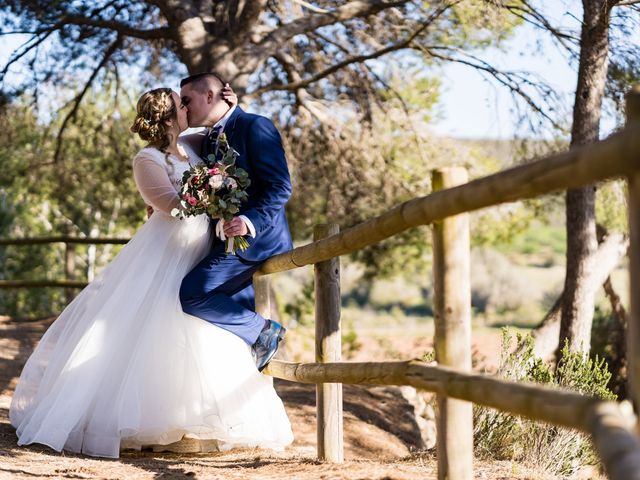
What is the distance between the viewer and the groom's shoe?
483 centimetres

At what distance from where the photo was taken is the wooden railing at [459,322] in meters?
1.87

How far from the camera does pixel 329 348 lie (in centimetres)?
436

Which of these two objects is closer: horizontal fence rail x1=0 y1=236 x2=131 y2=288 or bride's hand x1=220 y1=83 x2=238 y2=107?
bride's hand x1=220 y1=83 x2=238 y2=107

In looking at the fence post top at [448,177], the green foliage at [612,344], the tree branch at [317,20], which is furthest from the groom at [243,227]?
the green foliage at [612,344]

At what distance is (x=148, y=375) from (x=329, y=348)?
95 centimetres

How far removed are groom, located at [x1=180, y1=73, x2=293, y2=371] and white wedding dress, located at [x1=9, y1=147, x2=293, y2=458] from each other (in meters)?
0.10

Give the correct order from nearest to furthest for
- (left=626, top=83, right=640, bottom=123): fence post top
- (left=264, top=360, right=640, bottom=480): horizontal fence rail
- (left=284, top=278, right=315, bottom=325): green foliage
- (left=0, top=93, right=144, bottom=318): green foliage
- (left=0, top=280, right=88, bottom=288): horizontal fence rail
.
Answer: (left=264, top=360, right=640, bottom=480): horizontal fence rail, (left=626, top=83, right=640, bottom=123): fence post top, (left=0, top=280, right=88, bottom=288): horizontal fence rail, (left=0, top=93, right=144, bottom=318): green foliage, (left=284, top=278, right=315, bottom=325): green foliage

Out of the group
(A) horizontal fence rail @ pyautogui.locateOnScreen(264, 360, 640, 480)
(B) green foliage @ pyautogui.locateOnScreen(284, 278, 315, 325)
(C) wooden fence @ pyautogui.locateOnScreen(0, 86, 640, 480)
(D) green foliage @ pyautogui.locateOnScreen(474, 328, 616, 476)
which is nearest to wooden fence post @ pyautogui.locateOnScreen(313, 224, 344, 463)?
(C) wooden fence @ pyautogui.locateOnScreen(0, 86, 640, 480)

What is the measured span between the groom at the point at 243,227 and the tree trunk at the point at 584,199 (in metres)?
3.23

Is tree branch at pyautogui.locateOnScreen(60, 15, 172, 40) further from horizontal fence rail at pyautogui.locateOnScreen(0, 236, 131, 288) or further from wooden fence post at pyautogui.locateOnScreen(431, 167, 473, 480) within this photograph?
wooden fence post at pyautogui.locateOnScreen(431, 167, 473, 480)

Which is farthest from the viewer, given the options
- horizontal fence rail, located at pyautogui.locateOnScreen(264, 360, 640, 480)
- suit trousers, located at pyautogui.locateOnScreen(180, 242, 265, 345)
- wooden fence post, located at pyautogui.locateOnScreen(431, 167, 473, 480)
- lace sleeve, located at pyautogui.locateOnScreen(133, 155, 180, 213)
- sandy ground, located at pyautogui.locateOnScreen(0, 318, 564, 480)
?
lace sleeve, located at pyautogui.locateOnScreen(133, 155, 180, 213)

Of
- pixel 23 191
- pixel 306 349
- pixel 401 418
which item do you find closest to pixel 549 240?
→ pixel 23 191

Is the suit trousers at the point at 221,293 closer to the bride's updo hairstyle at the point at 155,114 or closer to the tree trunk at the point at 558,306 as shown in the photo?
the bride's updo hairstyle at the point at 155,114

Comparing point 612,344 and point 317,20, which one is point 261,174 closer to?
point 317,20
